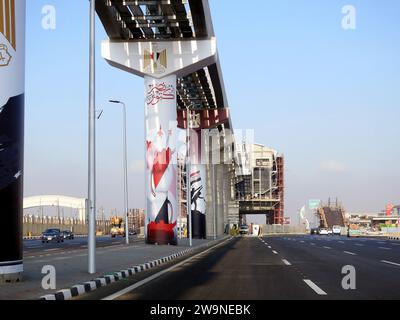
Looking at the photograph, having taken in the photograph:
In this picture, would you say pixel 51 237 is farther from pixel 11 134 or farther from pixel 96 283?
pixel 11 134

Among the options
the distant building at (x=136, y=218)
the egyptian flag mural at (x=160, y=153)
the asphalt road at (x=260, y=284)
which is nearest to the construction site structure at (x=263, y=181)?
the distant building at (x=136, y=218)

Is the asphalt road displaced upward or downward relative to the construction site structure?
downward

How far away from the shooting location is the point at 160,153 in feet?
120

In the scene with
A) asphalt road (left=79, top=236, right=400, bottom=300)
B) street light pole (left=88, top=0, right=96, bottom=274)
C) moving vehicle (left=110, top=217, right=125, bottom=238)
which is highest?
street light pole (left=88, top=0, right=96, bottom=274)

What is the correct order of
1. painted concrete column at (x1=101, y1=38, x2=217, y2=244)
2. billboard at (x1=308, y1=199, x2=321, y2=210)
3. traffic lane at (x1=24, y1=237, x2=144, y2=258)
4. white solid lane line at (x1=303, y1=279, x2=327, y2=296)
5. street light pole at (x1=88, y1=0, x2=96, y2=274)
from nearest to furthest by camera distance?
1. white solid lane line at (x1=303, y1=279, x2=327, y2=296)
2. street light pole at (x1=88, y1=0, x2=96, y2=274)
3. traffic lane at (x1=24, y1=237, x2=144, y2=258)
4. painted concrete column at (x1=101, y1=38, x2=217, y2=244)
5. billboard at (x1=308, y1=199, x2=321, y2=210)

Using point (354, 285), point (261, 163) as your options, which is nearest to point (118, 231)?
point (261, 163)

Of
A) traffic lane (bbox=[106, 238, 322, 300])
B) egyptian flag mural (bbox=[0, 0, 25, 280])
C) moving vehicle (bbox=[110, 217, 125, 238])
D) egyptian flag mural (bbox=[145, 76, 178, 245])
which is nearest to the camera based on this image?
traffic lane (bbox=[106, 238, 322, 300])

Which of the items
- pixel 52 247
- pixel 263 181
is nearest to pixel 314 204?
pixel 263 181

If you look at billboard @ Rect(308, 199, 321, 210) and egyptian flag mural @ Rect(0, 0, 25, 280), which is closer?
egyptian flag mural @ Rect(0, 0, 25, 280)

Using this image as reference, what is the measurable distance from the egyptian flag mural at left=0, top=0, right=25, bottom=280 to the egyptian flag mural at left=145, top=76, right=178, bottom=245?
73.9 ft

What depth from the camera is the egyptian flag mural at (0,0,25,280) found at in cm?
1317

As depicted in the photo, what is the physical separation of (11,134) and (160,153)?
23.1m

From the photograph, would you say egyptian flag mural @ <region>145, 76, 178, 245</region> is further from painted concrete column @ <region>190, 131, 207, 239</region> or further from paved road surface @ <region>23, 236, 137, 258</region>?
painted concrete column @ <region>190, 131, 207, 239</region>

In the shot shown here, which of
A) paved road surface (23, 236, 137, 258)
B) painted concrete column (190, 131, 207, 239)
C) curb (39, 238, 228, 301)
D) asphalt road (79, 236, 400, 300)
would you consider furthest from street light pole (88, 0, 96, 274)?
painted concrete column (190, 131, 207, 239)
